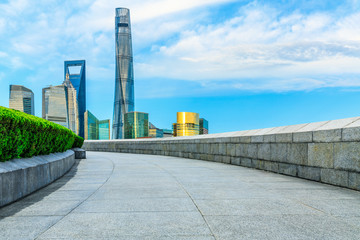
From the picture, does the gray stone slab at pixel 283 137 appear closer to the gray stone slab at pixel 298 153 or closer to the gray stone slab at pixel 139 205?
the gray stone slab at pixel 298 153

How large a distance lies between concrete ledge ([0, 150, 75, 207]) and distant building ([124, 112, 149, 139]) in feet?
565

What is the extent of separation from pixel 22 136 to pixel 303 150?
600 cm

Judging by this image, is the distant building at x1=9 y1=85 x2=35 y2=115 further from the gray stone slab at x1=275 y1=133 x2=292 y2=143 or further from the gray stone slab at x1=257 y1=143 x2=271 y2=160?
the gray stone slab at x1=275 y1=133 x2=292 y2=143

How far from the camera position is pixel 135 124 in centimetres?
18500

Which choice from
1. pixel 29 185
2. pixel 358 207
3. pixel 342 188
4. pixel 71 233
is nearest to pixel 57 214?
pixel 71 233

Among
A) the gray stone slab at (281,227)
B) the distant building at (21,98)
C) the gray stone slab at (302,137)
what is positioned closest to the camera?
the gray stone slab at (281,227)

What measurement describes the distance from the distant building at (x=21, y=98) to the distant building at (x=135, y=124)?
49719 millimetres

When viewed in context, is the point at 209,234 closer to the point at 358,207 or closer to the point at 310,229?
the point at 310,229

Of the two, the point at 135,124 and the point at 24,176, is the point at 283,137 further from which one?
the point at 135,124

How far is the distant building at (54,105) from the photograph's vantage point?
178 meters

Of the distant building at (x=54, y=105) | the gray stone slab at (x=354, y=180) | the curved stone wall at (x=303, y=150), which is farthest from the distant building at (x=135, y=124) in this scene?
the gray stone slab at (x=354, y=180)

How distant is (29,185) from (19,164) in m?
0.43

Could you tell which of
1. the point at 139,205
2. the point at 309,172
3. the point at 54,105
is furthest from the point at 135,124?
the point at 139,205

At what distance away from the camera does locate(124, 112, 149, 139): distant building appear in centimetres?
18138
